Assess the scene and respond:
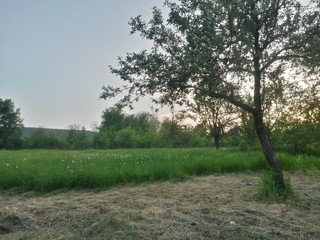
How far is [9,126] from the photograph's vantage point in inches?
2753

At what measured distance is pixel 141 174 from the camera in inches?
451

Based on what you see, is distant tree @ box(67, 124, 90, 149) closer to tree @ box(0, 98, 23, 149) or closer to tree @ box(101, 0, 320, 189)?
tree @ box(0, 98, 23, 149)

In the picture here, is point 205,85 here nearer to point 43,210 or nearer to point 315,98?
point 43,210

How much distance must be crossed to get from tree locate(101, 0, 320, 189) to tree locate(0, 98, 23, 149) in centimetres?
6472

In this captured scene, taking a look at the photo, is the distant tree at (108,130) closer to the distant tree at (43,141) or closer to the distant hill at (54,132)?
the distant hill at (54,132)

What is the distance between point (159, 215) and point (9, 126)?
7085cm

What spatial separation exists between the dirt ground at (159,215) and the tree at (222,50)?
1592mm

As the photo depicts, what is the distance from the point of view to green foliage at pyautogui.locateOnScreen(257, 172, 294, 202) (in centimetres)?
801

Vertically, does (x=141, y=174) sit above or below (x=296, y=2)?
below

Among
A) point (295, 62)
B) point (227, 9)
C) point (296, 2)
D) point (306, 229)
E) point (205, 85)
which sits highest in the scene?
point (296, 2)

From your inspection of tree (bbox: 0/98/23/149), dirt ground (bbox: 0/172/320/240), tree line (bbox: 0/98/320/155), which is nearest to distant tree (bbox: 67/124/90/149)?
tree line (bbox: 0/98/320/155)

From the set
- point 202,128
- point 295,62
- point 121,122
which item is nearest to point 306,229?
point 295,62

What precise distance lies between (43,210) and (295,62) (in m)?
6.90

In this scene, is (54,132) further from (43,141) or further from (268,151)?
(268,151)
